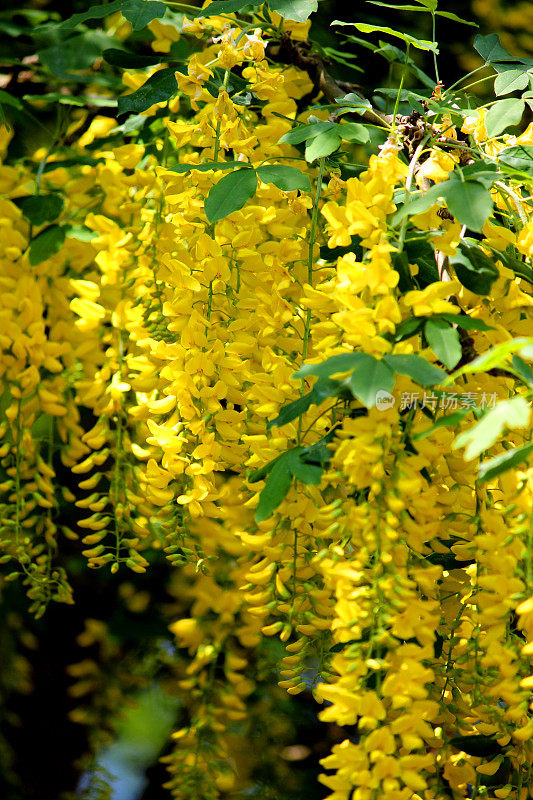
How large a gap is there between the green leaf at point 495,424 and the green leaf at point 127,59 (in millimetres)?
1100

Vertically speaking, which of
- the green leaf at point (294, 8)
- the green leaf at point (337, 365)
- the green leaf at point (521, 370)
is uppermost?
the green leaf at point (294, 8)

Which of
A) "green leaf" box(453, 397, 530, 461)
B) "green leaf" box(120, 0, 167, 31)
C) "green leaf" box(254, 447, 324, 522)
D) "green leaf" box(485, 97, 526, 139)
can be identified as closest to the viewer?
"green leaf" box(453, 397, 530, 461)

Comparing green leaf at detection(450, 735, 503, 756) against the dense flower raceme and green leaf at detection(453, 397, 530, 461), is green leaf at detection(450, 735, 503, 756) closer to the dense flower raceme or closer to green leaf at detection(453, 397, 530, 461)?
the dense flower raceme

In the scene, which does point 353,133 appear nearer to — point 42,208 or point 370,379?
point 370,379

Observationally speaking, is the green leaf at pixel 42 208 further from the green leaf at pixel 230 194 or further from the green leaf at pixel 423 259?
the green leaf at pixel 423 259

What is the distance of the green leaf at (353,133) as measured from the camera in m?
1.21

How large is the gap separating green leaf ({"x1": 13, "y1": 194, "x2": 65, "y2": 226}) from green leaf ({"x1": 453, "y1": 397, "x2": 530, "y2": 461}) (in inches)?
41.6

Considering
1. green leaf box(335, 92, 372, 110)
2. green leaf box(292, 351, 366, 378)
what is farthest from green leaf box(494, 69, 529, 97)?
green leaf box(292, 351, 366, 378)

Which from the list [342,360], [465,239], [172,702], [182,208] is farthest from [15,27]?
[172,702]

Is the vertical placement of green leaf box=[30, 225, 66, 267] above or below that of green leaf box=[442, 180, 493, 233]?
below

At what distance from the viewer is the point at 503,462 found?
35.2 inches

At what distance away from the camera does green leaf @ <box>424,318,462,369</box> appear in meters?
0.96

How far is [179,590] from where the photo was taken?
2498mm

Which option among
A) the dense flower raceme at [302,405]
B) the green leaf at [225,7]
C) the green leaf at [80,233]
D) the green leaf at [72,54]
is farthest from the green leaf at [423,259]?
the green leaf at [72,54]
